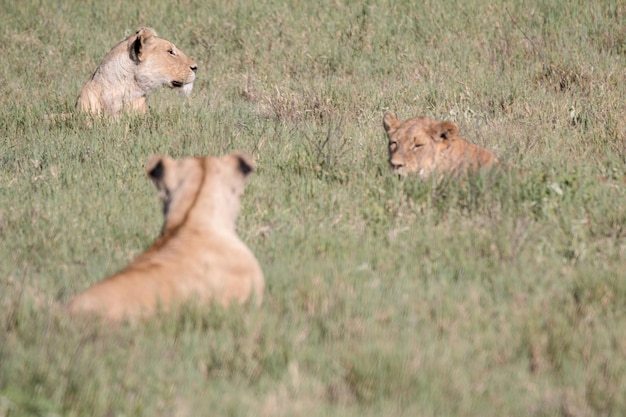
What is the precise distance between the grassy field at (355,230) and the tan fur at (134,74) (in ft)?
0.84

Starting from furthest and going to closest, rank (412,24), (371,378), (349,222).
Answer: (412,24) → (349,222) → (371,378)

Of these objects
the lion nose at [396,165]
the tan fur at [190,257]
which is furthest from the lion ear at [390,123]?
the tan fur at [190,257]

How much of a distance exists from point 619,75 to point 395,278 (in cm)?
629

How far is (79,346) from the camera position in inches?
148

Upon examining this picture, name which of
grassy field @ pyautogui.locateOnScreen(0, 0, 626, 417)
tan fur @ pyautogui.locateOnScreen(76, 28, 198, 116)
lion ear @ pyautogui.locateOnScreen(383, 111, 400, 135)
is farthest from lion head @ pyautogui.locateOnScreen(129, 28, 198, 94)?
lion ear @ pyautogui.locateOnScreen(383, 111, 400, 135)

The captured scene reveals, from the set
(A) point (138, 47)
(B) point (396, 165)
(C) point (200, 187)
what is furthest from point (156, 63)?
(C) point (200, 187)

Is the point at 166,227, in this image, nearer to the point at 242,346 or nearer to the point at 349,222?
the point at 242,346

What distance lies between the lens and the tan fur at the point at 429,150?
6.84 meters

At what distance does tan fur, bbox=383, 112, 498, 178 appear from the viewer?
22.4 feet

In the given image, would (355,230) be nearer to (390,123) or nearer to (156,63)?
(390,123)

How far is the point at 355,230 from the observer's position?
5859 millimetres

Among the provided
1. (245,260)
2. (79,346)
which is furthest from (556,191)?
(79,346)

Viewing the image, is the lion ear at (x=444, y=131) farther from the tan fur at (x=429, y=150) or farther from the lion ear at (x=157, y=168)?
the lion ear at (x=157, y=168)

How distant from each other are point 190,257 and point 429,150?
2956 mm
